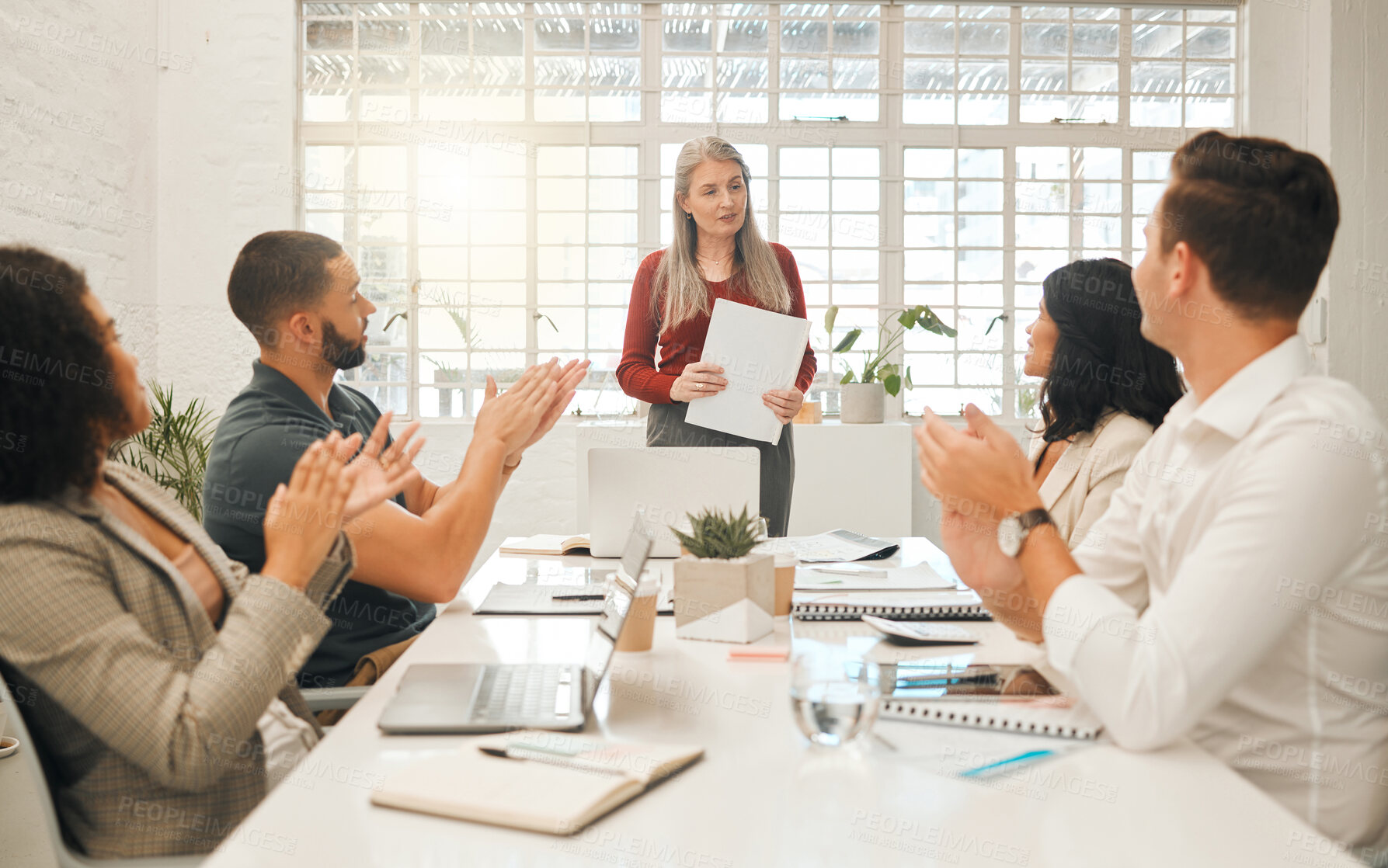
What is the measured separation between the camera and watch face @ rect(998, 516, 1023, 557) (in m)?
1.24

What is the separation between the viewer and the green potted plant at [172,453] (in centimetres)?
432

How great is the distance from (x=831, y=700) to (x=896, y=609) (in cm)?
70

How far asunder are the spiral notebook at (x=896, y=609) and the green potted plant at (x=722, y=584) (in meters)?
0.14

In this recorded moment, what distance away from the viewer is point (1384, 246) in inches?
187

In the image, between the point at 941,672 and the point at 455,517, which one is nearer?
the point at 941,672

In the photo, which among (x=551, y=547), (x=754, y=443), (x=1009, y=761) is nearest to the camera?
(x=1009, y=761)

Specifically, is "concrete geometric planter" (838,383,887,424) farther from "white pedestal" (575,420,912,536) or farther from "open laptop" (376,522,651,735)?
"open laptop" (376,522,651,735)

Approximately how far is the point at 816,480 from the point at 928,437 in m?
3.38

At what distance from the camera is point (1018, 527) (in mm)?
1244

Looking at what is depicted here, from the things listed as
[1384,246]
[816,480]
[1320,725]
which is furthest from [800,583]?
[1384,246]

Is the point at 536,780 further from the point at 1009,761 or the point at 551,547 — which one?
the point at 551,547

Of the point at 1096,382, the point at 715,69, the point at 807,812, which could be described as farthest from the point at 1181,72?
the point at 807,812

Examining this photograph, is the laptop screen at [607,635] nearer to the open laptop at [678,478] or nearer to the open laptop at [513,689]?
the open laptop at [513,689]

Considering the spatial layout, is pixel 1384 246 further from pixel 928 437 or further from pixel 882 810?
pixel 882 810
